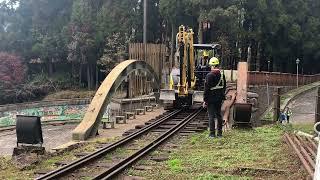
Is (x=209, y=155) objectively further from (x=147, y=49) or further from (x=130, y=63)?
(x=147, y=49)

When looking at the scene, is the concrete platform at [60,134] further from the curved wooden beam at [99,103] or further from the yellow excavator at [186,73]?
the yellow excavator at [186,73]

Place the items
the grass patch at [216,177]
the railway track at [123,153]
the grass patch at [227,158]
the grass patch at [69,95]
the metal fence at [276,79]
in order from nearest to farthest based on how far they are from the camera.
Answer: the grass patch at [216,177] < the grass patch at [227,158] < the railway track at [123,153] < the metal fence at [276,79] < the grass patch at [69,95]

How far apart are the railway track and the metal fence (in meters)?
13.6

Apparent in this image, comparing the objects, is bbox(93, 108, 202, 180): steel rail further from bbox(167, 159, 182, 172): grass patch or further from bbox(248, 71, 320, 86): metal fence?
bbox(248, 71, 320, 86): metal fence

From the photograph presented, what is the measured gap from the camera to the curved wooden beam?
47.2 feet

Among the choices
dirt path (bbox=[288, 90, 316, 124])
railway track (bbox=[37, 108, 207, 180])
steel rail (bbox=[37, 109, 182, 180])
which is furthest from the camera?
dirt path (bbox=[288, 90, 316, 124])

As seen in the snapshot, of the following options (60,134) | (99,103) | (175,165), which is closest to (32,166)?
(175,165)

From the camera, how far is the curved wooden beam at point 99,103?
14388mm

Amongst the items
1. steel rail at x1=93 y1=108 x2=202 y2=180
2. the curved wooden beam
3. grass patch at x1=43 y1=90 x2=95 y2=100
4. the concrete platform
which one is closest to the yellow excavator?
the concrete platform

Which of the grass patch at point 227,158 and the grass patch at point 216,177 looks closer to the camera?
the grass patch at point 216,177

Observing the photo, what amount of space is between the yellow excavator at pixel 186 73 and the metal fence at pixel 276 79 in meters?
8.91

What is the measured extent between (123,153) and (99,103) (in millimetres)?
5405

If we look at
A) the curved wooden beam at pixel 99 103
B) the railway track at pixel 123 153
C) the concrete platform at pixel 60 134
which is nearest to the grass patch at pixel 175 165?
the railway track at pixel 123 153

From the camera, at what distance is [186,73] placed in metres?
19.5
